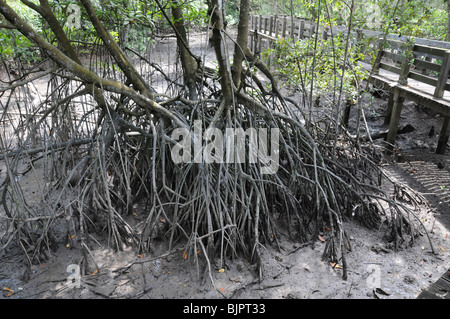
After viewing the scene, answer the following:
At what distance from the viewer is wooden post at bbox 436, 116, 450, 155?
617cm

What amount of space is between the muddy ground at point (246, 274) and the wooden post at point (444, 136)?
2.60m

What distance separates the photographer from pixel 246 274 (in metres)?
3.54

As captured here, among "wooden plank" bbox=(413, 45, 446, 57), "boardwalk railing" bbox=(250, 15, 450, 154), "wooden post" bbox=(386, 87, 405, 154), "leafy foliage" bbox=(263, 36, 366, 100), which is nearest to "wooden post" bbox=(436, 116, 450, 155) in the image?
"boardwalk railing" bbox=(250, 15, 450, 154)

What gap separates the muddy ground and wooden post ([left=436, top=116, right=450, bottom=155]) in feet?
8.52

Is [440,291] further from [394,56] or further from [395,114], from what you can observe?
[394,56]

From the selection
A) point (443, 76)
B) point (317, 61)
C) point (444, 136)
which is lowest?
point (444, 136)

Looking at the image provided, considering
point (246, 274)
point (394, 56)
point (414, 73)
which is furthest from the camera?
point (394, 56)

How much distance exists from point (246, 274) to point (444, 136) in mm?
4732

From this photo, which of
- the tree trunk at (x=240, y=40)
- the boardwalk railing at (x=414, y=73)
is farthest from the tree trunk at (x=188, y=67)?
the boardwalk railing at (x=414, y=73)

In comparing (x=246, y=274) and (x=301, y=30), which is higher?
(x=301, y=30)

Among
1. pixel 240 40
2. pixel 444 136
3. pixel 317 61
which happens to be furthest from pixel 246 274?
pixel 444 136

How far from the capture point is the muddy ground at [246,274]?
3334 mm

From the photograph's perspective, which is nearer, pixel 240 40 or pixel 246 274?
pixel 246 274
